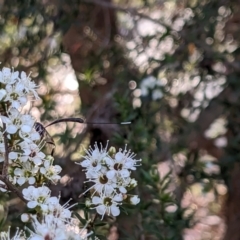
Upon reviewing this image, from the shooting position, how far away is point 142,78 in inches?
66.3

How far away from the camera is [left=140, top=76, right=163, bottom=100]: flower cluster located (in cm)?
168

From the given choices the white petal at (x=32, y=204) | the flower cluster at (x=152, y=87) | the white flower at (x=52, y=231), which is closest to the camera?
the white flower at (x=52, y=231)

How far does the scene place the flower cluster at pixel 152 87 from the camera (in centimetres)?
168

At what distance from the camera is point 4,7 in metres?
1.74

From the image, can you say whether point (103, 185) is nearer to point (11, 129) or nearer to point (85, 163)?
point (85, 163)

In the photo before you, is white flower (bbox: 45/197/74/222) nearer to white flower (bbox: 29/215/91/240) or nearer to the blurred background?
white flower (bbox: 29/215/91/240)

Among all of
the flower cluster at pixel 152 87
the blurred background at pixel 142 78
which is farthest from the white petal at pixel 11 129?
the flower cluster at pixel 152 87

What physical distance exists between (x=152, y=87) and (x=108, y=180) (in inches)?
35.4

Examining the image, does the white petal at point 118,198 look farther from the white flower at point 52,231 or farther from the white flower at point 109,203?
the white flower at point 52,231

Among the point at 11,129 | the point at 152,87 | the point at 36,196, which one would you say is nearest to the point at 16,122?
the point at 11,129

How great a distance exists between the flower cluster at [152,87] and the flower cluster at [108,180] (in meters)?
0.85

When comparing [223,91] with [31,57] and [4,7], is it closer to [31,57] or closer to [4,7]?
[31,57]

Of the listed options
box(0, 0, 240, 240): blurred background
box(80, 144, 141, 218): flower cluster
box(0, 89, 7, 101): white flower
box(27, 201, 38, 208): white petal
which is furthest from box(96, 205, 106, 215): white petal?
box(0, 0, 240, 240): blurred background

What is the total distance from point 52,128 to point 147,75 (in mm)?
394
